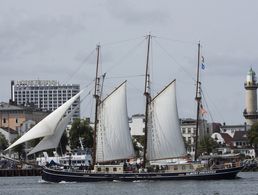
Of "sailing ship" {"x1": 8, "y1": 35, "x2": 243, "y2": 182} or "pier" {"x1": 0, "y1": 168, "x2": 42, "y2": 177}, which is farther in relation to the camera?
"pier" {"x1": 0, "y1": 168, "x2": 42, "y2": 177}

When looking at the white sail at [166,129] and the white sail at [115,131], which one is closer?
the white sail at [115,131]

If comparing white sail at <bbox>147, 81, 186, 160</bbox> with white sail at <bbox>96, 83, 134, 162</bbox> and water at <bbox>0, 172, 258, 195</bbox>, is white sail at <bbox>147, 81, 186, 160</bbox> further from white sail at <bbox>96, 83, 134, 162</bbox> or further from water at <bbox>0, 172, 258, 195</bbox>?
Result: water at <bbox>0, 172, 258, 195</bbox>

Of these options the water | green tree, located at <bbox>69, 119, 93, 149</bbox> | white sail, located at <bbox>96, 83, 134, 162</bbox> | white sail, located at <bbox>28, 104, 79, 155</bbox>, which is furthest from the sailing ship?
green tree, located at <bbox>69, 119, 93, 149</bbox>

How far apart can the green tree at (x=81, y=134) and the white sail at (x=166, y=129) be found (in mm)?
Answer: 78054

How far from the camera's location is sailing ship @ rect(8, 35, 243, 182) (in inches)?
4493

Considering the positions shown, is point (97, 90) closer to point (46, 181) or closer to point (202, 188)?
point (46, 181)

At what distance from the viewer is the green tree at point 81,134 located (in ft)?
640

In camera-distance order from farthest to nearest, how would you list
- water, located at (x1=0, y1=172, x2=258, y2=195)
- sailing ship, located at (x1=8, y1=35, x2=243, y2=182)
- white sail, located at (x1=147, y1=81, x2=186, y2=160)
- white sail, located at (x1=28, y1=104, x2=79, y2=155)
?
white sail, located at (x1=147, y1=81, x2=186, y2=160) → sailing ship, located at (x1=8, y1=35, x2=243, y2=182) → white sail, located at (x1=28, y1=104, x2=79, y2=155) → water, located at (x1=0, y1=172, x2=258, y2=195)

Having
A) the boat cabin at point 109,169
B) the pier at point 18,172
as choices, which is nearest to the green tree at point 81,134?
the pier at point 18,172

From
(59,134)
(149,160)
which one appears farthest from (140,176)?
(59,134)

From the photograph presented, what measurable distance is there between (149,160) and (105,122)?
704 centimetres

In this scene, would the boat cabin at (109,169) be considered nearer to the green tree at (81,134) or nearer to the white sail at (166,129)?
the white sail at (166,129)

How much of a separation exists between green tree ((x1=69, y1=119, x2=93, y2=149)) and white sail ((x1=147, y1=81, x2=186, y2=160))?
7805 cm

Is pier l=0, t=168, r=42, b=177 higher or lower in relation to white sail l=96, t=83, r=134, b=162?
lower
